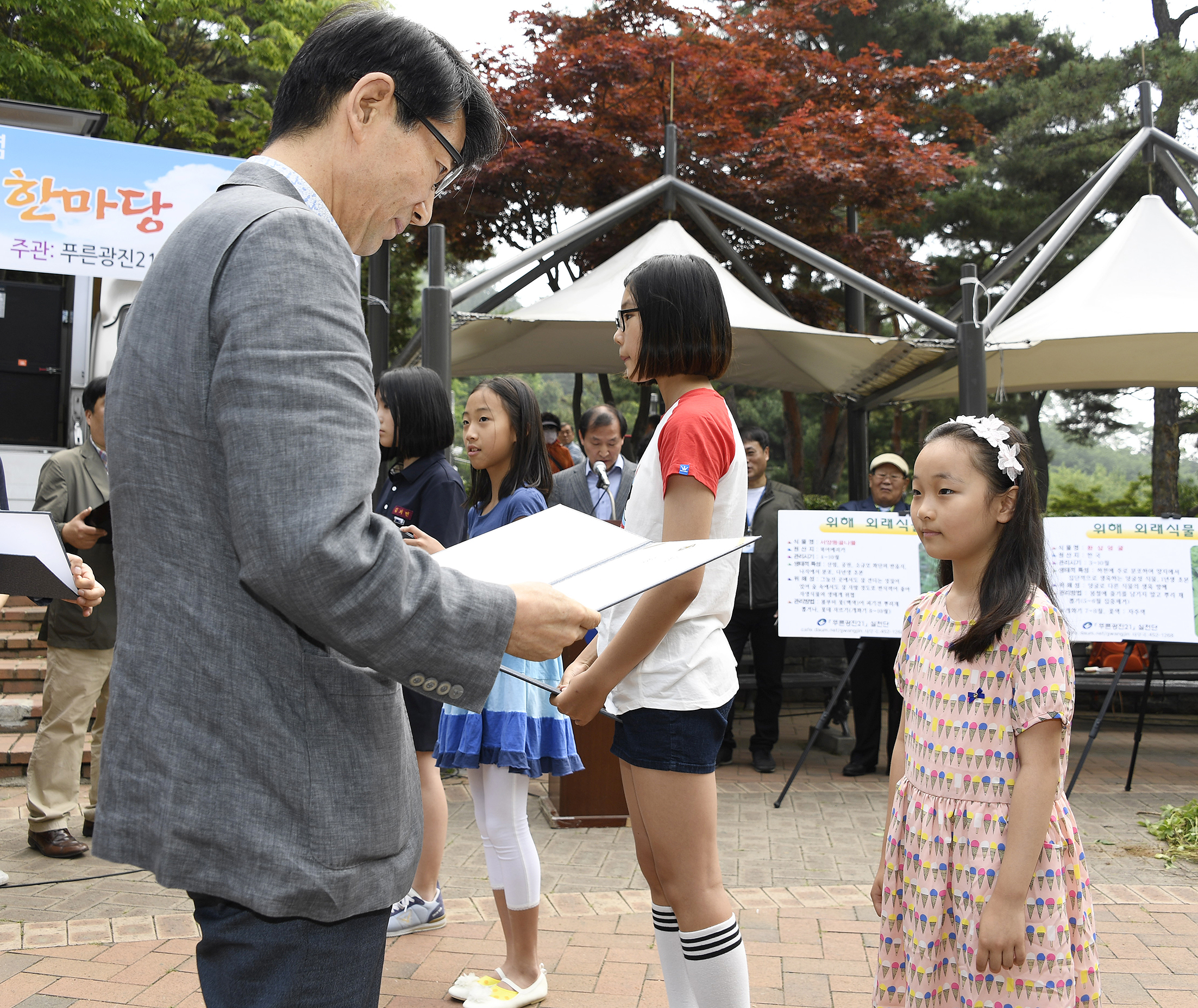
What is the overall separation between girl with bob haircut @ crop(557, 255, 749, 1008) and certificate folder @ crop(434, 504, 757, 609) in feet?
1.68

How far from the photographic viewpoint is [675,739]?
6.61 feet

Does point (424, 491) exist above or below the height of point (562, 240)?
below

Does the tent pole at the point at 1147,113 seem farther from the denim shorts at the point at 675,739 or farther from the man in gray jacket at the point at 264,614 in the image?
the man in gray jacket at the point at 264,614

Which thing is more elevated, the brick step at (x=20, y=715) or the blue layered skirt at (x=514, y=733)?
the blue layered skirt at (x=514, y=733)

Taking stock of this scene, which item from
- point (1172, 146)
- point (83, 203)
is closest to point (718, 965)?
point (83, 203)

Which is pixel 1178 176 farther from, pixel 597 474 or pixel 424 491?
pixel 424 491

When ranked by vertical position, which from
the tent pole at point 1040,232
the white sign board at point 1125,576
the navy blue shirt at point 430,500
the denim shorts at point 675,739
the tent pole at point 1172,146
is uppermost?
the tent pole at point 1172,146

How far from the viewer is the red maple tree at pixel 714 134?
383 inches

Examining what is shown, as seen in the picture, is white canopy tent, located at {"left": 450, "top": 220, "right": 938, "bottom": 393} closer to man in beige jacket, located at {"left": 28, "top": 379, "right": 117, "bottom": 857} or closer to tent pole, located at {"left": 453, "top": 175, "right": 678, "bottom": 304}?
tent pole, located at {"left": 453, "top": 175, "right": 678, "bottom": 304}

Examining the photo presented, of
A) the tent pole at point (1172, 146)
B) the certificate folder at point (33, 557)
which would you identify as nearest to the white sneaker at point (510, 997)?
the certificate folder at point (33, 557)

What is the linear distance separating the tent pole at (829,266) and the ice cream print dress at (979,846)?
4807mm

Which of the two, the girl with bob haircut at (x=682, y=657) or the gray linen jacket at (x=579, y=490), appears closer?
the girl with bob haircut at (x=682, y=657)

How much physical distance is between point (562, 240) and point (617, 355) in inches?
42.1

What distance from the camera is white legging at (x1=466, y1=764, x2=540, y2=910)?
9.27ft
